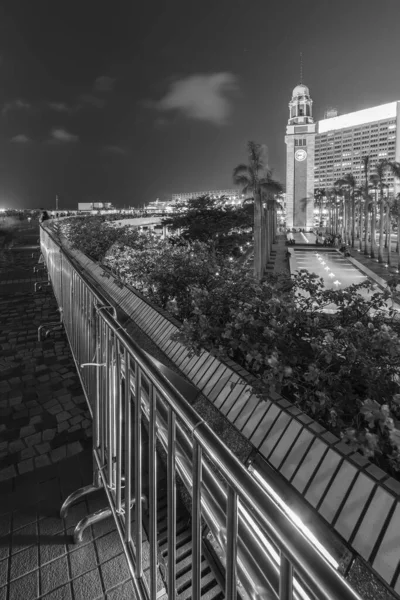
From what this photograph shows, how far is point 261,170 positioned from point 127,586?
24321 millimetres

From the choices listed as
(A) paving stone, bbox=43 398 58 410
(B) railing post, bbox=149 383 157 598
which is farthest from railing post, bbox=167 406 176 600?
(A) paving stone, bbox=43 398 58 410

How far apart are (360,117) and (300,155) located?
57616 mm

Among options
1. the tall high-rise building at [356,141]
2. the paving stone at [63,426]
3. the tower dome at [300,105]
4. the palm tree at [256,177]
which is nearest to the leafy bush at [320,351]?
the paving stone at [63,426]

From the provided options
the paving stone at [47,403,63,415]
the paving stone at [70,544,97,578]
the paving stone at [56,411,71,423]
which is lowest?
the paving stone at [70,544,97,578]

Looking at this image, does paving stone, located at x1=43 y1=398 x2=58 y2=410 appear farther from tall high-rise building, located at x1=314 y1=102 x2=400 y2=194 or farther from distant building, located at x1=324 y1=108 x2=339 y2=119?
distant building, located at x1=324 y1=108 x2=339 y2=119

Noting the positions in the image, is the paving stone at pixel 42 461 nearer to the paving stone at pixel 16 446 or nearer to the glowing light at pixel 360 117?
the paving stone at pixel 16 446

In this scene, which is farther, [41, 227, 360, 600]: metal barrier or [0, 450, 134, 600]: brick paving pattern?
[0, 450, 134, 600]: brick paving pattern

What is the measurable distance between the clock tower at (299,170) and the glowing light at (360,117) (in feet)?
162

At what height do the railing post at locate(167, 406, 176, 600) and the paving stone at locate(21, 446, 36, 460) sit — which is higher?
the railing post at locate(167, 406, 176, 600)

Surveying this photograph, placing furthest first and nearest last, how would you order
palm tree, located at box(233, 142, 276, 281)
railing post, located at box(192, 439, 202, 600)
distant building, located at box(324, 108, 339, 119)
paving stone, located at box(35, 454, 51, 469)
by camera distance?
distant building, located at box(324, 108, 339, 119) → palm tree, located at box(233, 142, 276, 281) → paving stone, located at box(35, 454, 51, 469) → railing post, located at box(192, 439, 202, 600)

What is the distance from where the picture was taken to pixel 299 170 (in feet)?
290

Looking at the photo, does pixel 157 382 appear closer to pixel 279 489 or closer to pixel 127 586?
pixel 279 489

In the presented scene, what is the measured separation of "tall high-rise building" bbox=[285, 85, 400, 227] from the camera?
8838 centimetres

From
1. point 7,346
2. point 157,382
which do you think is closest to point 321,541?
point 157,382
